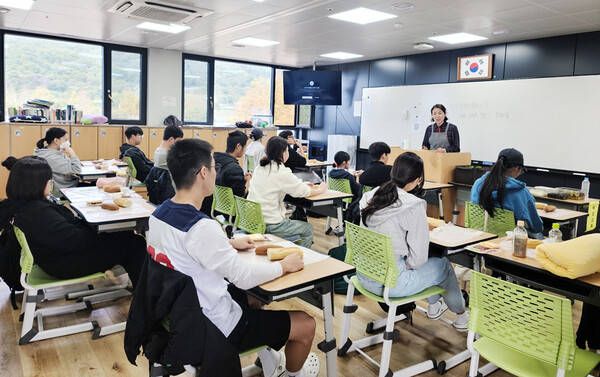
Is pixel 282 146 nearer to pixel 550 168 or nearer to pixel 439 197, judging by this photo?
pixel 439 197

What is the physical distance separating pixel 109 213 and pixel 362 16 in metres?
4.18

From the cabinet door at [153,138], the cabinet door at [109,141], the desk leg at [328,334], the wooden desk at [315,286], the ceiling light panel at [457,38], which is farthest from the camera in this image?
the cabinet door at [153,138]

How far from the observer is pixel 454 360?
2867 mm

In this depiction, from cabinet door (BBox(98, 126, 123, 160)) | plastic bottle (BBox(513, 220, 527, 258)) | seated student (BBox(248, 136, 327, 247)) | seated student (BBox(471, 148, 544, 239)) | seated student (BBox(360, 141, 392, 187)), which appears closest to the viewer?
plastic bottle (BBox(513, 220, 527, 258))

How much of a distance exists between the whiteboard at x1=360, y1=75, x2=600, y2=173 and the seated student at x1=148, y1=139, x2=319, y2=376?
594cm

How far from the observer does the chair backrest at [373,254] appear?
254 centimetres

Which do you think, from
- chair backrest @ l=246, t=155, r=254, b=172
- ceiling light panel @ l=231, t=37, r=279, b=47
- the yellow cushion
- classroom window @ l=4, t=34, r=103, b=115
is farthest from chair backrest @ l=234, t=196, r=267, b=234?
classroom window @ l=4, t=34, r=103, b=115

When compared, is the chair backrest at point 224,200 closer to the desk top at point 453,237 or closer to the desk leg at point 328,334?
the desk top at point 453,237

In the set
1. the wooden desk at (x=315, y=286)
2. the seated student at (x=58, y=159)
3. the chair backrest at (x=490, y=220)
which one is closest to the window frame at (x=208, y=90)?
the seated student at (x=58, y=159)

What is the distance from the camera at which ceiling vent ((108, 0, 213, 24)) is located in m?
5.48

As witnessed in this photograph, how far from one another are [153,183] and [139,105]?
17.5ft

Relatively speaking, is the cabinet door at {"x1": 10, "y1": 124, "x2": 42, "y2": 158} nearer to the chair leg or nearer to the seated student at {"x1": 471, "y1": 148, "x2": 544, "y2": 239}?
the chair leg

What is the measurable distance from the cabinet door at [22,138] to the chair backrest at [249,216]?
206 inches

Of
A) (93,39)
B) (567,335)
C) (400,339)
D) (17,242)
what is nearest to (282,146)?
(400,339)
